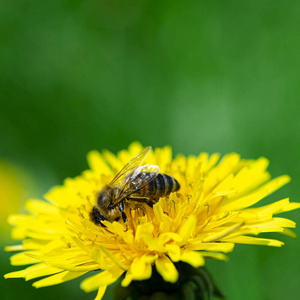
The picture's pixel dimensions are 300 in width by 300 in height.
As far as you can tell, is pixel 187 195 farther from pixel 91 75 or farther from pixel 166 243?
pixel 91 75

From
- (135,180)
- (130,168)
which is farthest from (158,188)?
(130,168)

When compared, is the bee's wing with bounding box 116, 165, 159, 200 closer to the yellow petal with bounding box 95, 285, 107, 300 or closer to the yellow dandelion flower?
the yellow dandelion flower

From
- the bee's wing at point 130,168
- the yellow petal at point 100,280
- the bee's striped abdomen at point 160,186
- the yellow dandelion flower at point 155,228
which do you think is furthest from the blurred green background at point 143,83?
the yellow petal at point 100,280

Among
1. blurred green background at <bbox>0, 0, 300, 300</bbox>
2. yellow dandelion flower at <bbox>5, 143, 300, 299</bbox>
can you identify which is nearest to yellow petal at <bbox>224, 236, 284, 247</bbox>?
yellow dandelion flower at <bbox>5, 143, 300, 299</bbox>

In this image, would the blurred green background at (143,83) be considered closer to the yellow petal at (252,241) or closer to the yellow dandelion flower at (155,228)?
the yellow dandelion flower at (155,228)

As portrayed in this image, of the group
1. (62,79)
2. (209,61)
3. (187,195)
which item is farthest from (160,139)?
(187,195)

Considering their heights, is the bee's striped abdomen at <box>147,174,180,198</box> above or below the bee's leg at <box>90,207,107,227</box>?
above
